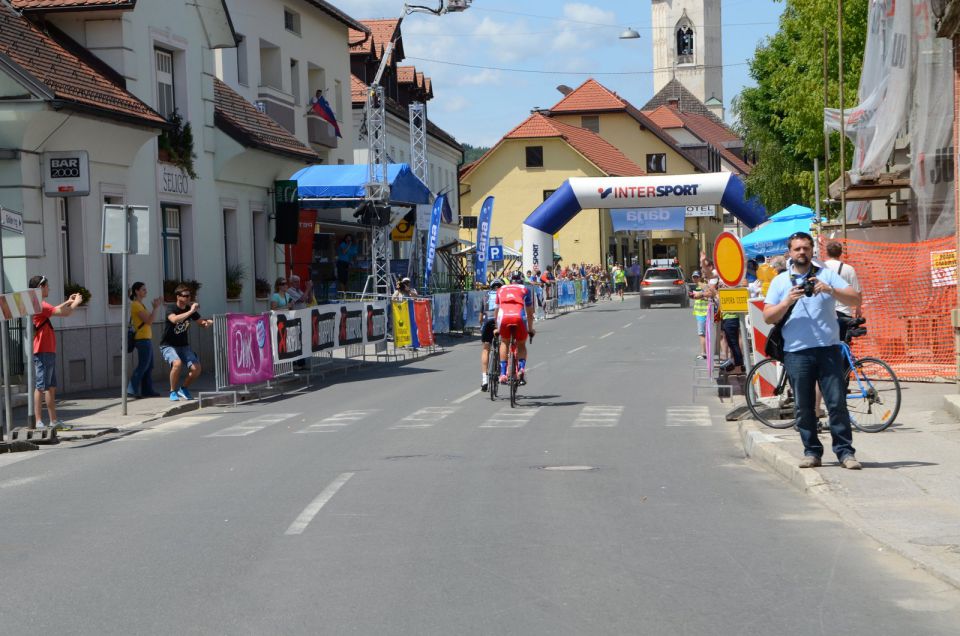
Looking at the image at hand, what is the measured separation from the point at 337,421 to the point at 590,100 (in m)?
80.3

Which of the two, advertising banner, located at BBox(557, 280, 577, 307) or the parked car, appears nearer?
the parked car

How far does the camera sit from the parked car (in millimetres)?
52500

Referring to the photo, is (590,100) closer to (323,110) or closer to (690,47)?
(690,47)

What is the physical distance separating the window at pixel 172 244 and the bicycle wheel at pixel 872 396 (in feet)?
52.6

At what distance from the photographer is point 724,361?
Answer: 19.6 meters

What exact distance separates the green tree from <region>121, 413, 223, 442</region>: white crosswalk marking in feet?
55.4

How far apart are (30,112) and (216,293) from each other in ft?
28.4

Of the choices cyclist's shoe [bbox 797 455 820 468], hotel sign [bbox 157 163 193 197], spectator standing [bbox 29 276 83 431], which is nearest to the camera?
cyclist's shoe [bbox 797 455 820 468]

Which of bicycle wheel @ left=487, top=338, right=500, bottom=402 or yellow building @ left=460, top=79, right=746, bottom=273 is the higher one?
yellow building @ left=460, top=79, right=746, bottom=273

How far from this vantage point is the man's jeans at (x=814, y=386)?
10516 millimetres

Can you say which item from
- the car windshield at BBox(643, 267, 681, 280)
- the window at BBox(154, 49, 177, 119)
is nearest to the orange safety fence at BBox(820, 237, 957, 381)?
the window at BBox(154, 49, 177, 119)

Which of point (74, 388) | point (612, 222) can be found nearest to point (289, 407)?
point (74, 388)

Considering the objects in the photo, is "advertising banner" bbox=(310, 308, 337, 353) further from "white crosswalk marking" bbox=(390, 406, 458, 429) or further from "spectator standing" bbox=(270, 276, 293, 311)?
"white crosswalk marking" bbox=(390, 406, 458, 429)

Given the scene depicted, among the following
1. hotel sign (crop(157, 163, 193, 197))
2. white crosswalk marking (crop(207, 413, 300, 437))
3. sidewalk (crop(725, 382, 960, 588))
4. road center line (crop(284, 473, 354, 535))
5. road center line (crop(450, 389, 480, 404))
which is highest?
hotel sign (crop(157, 163, 193, 197))
